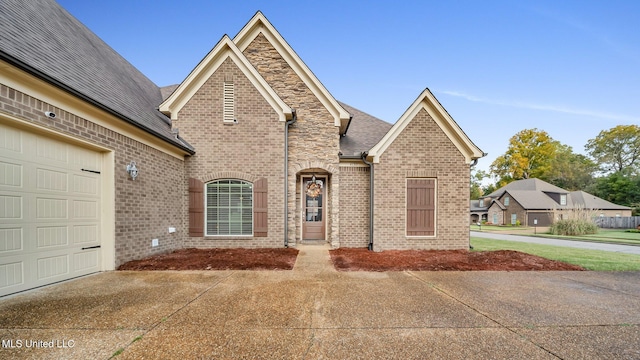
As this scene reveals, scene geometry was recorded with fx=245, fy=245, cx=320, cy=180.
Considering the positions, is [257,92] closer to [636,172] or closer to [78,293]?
[78,293]

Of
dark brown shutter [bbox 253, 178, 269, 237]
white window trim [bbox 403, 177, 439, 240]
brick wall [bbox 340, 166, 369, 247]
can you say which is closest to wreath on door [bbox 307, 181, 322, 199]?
brick wall [bbox 340, 166, 369, 247]

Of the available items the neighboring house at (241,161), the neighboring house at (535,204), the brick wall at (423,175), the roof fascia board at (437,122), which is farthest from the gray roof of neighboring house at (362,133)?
the neighboring house at (535,204)

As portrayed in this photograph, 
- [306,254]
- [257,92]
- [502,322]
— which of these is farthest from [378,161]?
[502,322]

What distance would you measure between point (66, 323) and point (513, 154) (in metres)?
60.1

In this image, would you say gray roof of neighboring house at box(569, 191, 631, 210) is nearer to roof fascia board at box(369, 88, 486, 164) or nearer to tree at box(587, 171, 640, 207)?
tree at box(587, 171, 640, 207)

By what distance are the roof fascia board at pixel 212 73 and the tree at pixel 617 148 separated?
63.0 metres

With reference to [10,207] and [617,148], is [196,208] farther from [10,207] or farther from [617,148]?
[617,148]

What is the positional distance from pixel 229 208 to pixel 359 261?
447 cm

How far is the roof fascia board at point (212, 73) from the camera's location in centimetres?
777

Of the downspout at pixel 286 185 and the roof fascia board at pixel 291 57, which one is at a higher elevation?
the roof fascia board at pixel 291 57

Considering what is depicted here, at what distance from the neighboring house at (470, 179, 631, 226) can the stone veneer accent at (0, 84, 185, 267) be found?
41.4 metres

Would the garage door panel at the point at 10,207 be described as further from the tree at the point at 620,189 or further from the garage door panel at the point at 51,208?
the tree at the point at 620,189

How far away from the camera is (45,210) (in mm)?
4332

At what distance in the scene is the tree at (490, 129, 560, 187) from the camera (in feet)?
147
